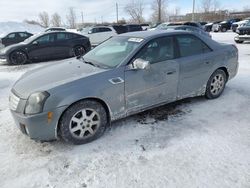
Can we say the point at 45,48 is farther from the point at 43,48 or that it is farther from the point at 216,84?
the point at 216,84

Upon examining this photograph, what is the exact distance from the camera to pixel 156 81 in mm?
3916

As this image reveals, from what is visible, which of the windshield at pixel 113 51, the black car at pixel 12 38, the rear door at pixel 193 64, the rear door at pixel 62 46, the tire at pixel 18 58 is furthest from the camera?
the black car at pixel 12 38

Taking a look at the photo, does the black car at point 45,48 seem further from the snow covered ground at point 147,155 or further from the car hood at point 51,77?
the car hood at point 51,77

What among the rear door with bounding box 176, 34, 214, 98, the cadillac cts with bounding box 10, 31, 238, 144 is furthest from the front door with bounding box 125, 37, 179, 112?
the rear door with bounding box 176, 34, 214, 98

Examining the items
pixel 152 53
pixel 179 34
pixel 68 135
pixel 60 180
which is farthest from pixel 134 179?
pixel 179 34

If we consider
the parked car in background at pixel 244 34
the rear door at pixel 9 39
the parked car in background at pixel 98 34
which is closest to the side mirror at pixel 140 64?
the parked car in background at pixel 244 34

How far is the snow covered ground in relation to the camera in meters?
2.70

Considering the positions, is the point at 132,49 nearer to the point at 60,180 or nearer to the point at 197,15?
the point at 60,180

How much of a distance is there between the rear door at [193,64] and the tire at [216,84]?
160 mm

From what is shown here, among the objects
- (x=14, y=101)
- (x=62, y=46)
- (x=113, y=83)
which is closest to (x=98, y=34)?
(x=62, y=46)

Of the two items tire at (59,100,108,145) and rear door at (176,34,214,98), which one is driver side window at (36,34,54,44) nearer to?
rear door at (176,34,214,98)

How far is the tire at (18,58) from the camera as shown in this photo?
34.4ft

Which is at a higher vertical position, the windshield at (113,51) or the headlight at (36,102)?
the windshield at (113,51)

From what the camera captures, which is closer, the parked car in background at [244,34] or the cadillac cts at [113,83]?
the cadillac cts at [113,83]
